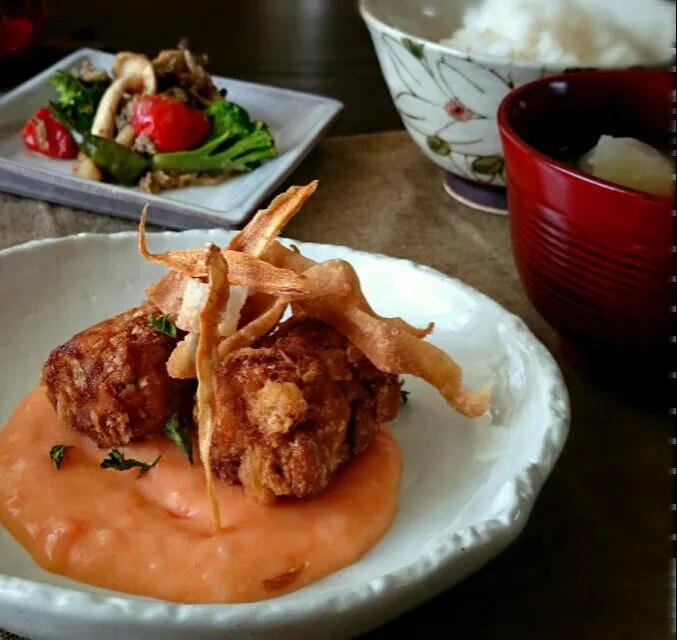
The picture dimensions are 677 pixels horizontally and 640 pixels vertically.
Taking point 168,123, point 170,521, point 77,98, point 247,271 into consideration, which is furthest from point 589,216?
point 77,98

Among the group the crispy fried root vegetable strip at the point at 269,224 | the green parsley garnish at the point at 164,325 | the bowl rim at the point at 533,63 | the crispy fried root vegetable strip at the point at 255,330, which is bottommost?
the green parsley garnish at the point at 164,325

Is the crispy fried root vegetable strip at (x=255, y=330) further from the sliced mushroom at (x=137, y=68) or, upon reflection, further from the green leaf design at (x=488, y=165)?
the sliced mushroom at (x=137, y=68)

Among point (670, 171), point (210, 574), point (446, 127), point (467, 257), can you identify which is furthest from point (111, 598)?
point (446, 127)

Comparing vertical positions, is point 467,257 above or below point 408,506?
below

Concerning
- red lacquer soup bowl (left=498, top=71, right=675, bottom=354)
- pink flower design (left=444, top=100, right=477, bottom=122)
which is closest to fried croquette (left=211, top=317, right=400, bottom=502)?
red lacquer soup bowl (left=498, top=71, right=675, bottom=354)

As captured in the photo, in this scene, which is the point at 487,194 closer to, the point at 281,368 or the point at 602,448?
the point at 602,448

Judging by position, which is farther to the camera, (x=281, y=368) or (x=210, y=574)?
(x=281, y=368)

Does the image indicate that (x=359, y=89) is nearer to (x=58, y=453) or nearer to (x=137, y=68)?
(x=137, y=68)

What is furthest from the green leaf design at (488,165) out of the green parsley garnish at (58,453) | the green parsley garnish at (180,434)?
the green parsley garnish at (58,453)
